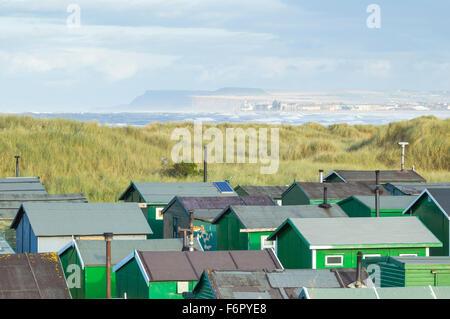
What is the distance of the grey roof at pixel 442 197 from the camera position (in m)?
23.7

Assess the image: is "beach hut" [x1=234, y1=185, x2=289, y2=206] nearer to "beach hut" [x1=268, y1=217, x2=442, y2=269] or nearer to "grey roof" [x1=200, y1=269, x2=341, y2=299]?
"beach hut" [x1=268, y1=217, x2=442, y2=269]

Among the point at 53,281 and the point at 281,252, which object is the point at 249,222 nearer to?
the point at 281,252

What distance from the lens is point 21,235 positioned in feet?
96.4

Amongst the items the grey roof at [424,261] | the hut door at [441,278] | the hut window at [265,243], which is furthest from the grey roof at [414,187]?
the hut door at [441,278]

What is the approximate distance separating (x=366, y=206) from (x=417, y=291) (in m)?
15.8

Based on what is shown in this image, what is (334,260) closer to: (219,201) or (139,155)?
(219,201)

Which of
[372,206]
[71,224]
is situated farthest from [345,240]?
[71,224]

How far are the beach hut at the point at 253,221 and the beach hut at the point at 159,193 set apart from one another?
290 inches

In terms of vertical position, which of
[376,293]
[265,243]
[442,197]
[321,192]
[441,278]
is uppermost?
[376,293]

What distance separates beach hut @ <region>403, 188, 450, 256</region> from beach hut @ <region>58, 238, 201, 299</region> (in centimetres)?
754

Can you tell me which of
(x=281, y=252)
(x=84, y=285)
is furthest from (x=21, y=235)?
(x=281, y=252)

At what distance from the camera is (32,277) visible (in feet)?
65.8

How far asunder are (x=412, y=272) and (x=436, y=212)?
8.91 m

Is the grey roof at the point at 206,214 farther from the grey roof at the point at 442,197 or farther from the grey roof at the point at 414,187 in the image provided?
the grey roof at the point at 442,197
